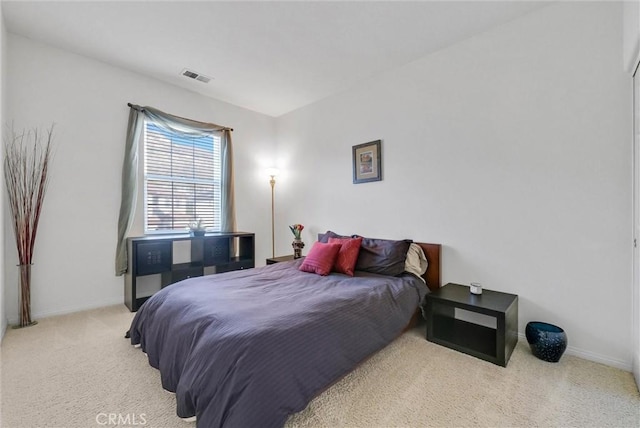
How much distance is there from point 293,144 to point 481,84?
2749 millimetres

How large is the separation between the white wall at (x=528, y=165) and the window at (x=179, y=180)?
2456mm

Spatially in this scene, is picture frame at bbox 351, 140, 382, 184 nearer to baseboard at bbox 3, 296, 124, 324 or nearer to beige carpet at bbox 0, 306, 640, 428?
beige carpet at bbox 0, 306, 640, 428

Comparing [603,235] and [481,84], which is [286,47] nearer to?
[481,84]

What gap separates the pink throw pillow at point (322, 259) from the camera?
2.72 m

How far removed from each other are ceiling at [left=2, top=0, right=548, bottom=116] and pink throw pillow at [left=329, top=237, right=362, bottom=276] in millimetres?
2024

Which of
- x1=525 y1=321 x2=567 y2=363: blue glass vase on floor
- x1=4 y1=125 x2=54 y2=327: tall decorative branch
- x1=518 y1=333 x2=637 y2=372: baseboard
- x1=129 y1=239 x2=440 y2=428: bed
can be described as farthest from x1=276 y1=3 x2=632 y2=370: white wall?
x1=4 y1=125 x2=54 y2=327: tall decorative branch

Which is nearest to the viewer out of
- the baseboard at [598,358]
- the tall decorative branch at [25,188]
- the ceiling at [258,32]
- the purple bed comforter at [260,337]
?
the purple bed comforter at [260,337]

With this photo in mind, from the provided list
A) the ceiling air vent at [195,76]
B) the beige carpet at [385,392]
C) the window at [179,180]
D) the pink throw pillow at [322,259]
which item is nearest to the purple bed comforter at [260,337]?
the beige carpet at [385,392]

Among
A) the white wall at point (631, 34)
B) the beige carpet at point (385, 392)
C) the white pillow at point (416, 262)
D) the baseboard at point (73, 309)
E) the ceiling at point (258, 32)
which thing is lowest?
the beige carpet at point (385, 392)

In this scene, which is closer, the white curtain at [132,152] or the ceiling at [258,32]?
the ceiling at [258,32]

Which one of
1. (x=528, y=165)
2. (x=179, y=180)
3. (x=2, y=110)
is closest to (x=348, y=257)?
(x=528, y=165)

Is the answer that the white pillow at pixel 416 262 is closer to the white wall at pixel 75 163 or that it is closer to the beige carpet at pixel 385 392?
the beige carpet at pixel 385 392
